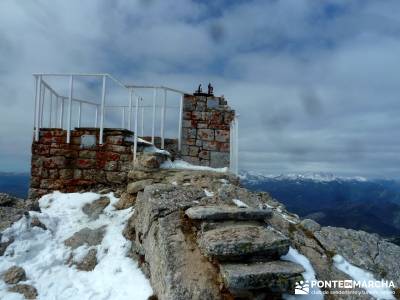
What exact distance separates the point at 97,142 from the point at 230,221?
16.7 feet

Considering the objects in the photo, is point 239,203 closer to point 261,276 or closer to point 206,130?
point 261,276

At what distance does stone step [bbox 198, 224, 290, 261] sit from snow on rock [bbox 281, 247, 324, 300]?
0.33 metres

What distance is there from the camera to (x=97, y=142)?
376 inches

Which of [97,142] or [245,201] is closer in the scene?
[245,201]

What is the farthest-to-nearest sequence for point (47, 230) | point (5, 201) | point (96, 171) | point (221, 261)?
1. point (96, 171)
2. point (5, 201)
3. point (47, 230)
4. point (221, 261)

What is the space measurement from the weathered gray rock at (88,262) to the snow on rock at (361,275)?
441 centimetres

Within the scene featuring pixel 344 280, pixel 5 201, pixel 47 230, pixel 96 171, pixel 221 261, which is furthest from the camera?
pixel 96 171

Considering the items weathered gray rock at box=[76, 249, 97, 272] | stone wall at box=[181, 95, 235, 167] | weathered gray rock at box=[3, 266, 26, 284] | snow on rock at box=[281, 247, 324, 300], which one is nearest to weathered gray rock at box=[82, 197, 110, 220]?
weathered gray rock at box=[76, 249, 97, 272]

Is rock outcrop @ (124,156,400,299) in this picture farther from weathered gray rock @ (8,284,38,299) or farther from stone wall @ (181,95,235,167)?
stone wall @ (181,95,235,167)

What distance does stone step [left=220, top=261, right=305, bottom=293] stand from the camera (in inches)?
182

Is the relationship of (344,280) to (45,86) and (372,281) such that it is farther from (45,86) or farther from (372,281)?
(45,86)

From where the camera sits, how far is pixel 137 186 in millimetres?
8469

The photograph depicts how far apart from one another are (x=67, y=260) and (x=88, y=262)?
0.43m

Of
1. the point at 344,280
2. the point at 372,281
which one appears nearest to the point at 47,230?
the point at 344,280
